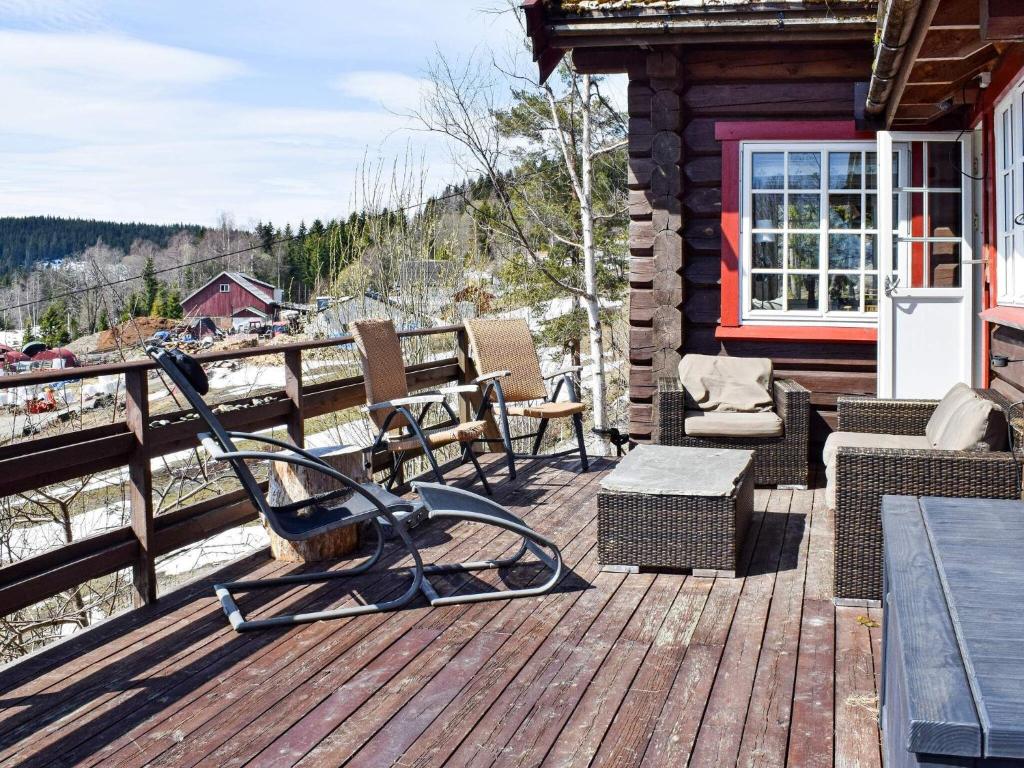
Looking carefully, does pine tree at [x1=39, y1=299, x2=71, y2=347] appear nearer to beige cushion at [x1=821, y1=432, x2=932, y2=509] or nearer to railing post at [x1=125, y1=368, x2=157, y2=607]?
railing post at [x1=125, y1=368, x2=157, y2=607]

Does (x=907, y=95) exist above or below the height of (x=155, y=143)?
below

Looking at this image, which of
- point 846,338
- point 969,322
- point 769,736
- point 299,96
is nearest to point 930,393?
point 969,322

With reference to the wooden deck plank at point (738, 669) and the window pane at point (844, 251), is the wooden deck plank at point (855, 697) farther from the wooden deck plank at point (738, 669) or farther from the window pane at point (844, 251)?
the window pane at point (844, 251)

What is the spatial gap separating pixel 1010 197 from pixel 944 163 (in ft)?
3.20

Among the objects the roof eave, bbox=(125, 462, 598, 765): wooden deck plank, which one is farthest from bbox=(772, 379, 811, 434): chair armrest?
bbox=(125, 462, 598, 765): wooden deck plank

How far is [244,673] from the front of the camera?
291 centimetres

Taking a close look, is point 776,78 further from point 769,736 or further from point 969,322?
point 769,736

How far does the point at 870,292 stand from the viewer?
6.06m

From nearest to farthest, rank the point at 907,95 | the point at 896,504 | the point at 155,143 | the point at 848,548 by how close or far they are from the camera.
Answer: the point at 896,504 < the point at 848,548 < the point at 907,95 < the point at 155,143

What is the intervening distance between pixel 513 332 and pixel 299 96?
108 ft

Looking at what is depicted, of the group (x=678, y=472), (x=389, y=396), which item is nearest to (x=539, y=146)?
(x=389, y=396)

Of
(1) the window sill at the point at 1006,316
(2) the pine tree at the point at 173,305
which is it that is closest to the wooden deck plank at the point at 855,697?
(1) the window sill at the point at 1006,316

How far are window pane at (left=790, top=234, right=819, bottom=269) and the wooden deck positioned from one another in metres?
2.76

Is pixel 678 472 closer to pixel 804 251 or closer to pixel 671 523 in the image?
pixel 671 523
